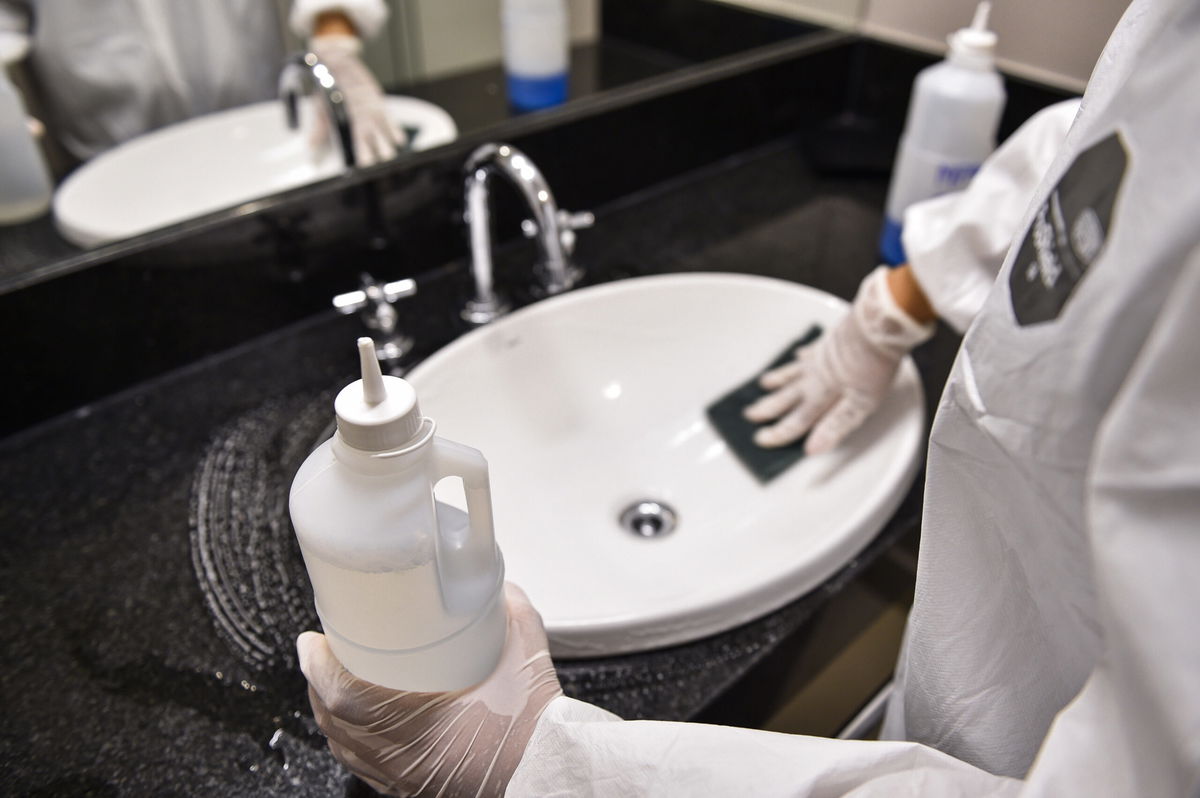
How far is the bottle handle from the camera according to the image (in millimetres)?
453

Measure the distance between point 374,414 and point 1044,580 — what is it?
340 mm

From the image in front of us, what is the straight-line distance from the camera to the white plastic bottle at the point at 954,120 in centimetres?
101

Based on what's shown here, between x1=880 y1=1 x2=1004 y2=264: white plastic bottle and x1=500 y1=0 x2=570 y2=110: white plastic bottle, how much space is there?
50cm

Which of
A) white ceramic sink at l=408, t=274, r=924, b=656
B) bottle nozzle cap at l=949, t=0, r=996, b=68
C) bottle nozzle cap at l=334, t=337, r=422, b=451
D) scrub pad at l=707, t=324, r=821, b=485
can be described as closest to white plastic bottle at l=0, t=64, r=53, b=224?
white ceramic sink at l=408, t=274, r=924, b=656

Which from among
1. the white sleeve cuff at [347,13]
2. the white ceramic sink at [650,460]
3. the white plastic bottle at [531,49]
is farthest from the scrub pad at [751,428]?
the white sleeve cuff at [347,13]

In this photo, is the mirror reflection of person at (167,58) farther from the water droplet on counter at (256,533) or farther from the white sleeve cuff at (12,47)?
the water droplet on counter at (256,533)

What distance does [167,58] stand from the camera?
0.92 m

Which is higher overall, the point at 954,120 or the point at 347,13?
the point at 347,13

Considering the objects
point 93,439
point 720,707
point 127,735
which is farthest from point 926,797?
point 93,439

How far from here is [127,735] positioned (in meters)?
0.59

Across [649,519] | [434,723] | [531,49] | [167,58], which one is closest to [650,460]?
[649,519]

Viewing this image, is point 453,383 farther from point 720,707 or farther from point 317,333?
point 720,707

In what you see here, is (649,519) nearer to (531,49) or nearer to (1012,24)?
(531,49)

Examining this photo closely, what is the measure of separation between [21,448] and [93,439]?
7 cm
